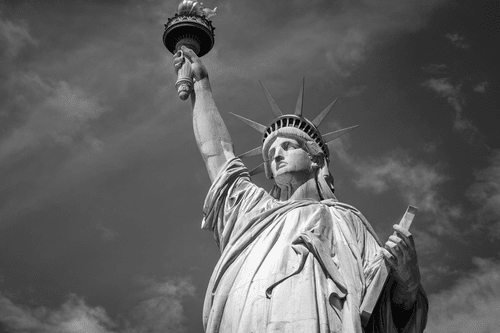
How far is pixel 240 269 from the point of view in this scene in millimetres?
11273

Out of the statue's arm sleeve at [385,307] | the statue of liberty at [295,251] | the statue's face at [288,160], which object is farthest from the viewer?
the statue's face at [288,160]

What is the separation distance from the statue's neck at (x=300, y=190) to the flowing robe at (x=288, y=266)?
0.33 metres

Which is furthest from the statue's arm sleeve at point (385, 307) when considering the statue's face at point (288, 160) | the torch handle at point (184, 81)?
the torch handle at point (184, 81)

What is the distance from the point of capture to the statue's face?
42.0 feet

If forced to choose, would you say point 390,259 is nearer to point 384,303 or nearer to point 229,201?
point 384,303

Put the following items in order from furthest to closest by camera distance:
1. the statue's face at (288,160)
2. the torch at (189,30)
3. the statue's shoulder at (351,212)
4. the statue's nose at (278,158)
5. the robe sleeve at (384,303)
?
the torch at (189,30), the statue's nose at (278,158), the statue's face at (288,160), the statue's shoulder at (351,212), the robe sleeve at (384,303)

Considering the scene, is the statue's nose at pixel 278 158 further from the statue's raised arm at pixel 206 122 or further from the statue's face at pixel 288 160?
the statue's raised arm at pixel 206 122

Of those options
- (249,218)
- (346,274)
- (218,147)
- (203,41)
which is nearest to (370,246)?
(346,274)

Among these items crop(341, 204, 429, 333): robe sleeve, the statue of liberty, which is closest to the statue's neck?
the statue of liberty

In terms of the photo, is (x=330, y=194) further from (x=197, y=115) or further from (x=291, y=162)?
(x=197, y=115)

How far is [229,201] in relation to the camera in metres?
12.6

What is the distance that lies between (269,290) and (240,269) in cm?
80

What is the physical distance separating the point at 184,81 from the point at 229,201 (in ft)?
8.34

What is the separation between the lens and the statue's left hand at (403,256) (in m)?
10.6
